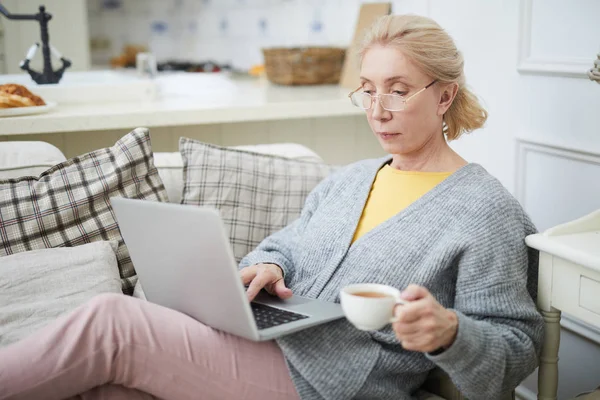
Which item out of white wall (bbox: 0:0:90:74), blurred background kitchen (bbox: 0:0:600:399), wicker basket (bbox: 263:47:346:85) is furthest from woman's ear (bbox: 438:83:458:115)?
white wall (bbox: 0:0:90:74)

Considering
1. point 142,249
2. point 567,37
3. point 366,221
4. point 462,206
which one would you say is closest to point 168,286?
point 142,249

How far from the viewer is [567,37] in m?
1.83

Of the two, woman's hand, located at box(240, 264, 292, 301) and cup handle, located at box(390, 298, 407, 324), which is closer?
cup handle, located at box(390, 298, 407, 324)

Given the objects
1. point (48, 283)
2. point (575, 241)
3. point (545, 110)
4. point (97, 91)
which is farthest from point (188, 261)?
point (97, 91)

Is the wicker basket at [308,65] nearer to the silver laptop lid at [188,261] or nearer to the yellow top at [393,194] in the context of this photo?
the yellow top at [393,194]

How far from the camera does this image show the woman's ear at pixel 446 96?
1.64m

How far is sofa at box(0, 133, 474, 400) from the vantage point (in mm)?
1590

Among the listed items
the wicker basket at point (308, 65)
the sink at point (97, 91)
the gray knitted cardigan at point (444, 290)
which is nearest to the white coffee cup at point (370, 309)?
the gray knitted cardigan at point (444, 290)

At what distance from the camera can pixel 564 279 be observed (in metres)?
1.40

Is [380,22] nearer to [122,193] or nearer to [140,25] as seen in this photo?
[122,193]

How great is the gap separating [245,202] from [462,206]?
75 centimetres

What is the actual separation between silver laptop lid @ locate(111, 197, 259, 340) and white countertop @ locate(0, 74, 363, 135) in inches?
36.8

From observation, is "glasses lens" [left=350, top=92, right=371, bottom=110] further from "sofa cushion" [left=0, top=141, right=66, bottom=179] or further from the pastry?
the pastry

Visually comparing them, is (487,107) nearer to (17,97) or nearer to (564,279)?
(564,279)
